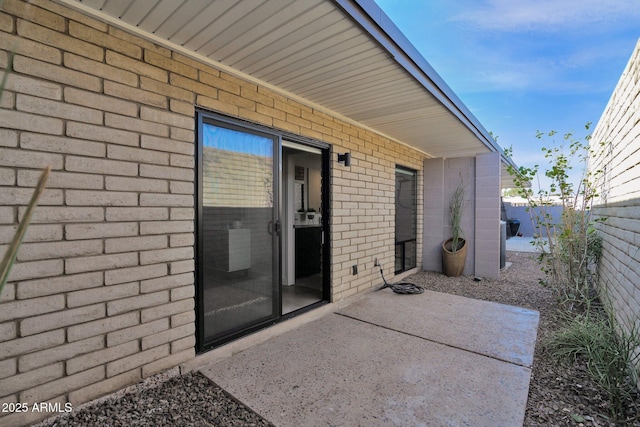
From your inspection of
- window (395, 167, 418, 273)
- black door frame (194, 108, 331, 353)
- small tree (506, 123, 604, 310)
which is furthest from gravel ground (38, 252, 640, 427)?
window (395, 167, 418, 273)

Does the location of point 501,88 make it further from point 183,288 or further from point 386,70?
point 183,288

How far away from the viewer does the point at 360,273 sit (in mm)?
4422

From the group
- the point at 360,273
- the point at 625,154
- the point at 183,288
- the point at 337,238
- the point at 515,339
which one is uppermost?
the point at 625,154

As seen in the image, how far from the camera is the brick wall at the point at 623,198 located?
253 centimetres

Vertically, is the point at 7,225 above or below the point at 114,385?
above

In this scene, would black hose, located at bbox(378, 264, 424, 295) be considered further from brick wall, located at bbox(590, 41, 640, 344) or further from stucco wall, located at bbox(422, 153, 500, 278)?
brick wall, located at bbox(590, 41, 640, 344)

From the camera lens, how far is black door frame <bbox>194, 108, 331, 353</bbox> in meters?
2.53

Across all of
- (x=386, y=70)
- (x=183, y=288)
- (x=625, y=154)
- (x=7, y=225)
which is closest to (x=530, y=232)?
(x=625, y=154)

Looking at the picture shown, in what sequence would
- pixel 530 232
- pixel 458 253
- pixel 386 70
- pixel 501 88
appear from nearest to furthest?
pixel 386 70, pixel 458 253, pixel 501 88, pixel 530 232

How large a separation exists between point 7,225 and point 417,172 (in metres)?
5.95

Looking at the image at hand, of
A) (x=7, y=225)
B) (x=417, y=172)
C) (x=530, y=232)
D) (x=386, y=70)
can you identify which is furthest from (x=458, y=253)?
(x=530, y=232)

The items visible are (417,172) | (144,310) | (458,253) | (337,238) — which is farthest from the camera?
(417,172)

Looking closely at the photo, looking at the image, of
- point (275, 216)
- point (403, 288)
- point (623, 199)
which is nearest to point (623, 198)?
point (623, 199)

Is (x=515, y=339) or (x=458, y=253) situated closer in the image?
(x=515, y=339)
